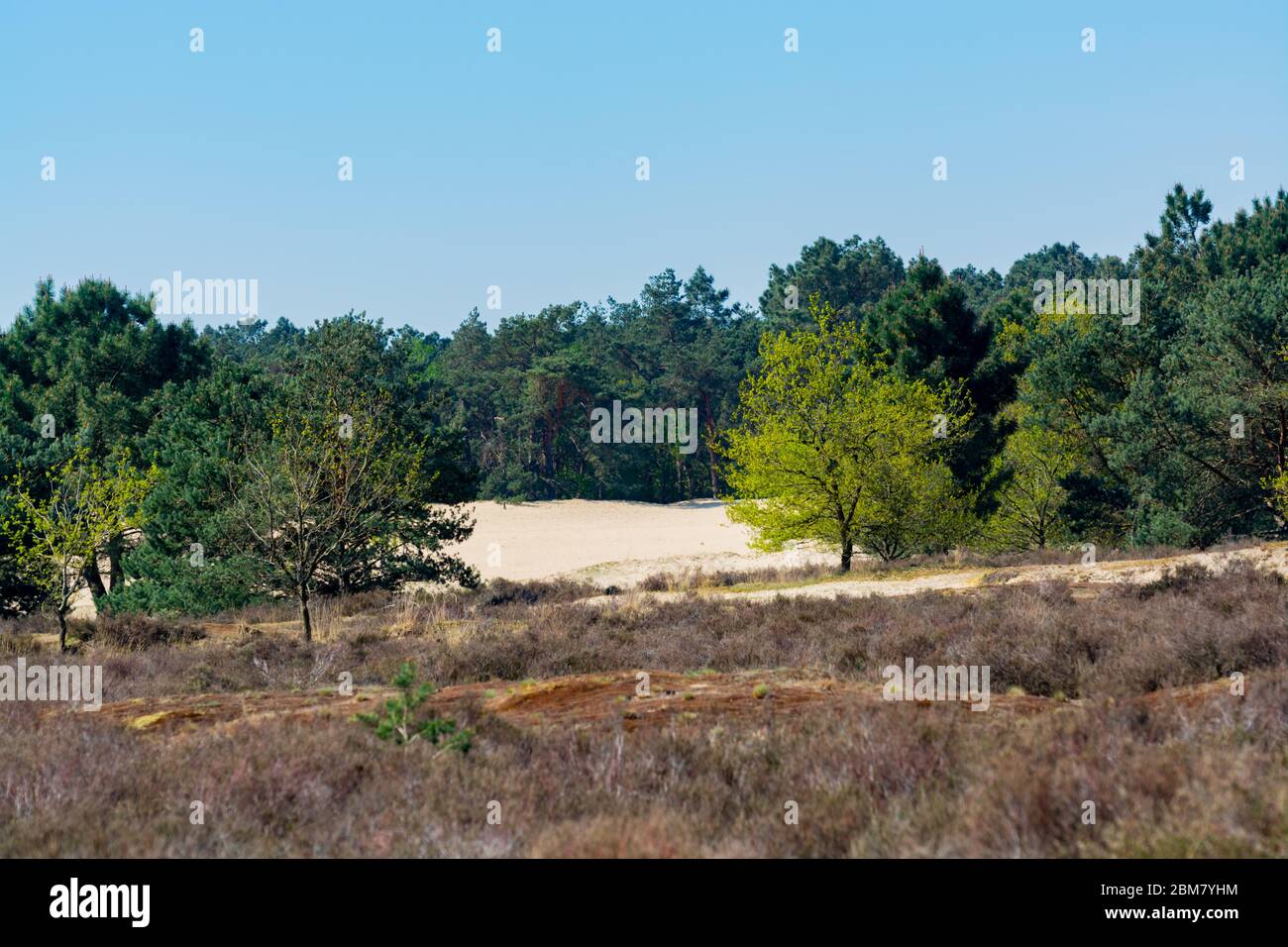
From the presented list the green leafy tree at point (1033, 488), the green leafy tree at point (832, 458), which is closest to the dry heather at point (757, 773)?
the green leafy tree at point (832, 458)

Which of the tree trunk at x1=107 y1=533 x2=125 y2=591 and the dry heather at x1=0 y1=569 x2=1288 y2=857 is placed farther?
the tree trunk at x1=107 y1=533 x2=125 y2=591

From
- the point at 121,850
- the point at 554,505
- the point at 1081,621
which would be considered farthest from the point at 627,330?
the point at 121,850

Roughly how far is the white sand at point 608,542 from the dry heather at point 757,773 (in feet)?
79.8

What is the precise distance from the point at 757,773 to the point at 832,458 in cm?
2256

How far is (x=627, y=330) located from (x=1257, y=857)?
90.7 meters

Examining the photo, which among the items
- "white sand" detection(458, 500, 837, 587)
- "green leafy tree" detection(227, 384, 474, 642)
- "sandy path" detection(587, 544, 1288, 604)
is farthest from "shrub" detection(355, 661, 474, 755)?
"white sand" detection(458, 500, 837, 587)

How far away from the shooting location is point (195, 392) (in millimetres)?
29578

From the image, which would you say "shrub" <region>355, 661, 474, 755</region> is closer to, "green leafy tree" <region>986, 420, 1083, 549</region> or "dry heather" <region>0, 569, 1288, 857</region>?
"dry heather" <region>0, 569, 1288, 857</region>

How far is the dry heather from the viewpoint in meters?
5.16

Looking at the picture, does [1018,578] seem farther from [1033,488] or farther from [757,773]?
[757,773]

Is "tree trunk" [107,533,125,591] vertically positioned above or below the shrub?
below

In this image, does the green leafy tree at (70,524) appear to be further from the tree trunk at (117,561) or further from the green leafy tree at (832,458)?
the green leafy tree at (832,458)

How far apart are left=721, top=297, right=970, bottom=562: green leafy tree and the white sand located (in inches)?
269
